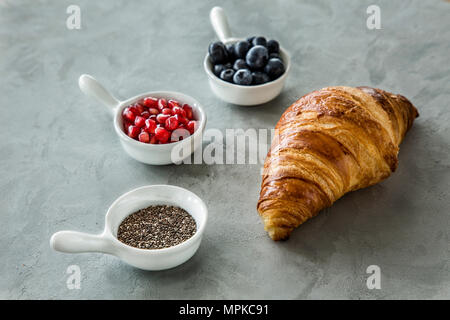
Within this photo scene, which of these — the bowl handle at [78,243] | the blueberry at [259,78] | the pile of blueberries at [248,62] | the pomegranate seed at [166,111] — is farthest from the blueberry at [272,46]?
the bowl handle at [78,243]

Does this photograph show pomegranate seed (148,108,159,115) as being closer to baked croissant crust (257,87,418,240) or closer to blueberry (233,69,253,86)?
blueberry (233,69,253,86)

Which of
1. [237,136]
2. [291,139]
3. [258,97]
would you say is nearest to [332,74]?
[258,97]

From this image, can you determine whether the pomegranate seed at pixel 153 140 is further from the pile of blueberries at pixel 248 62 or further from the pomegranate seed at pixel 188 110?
the pile of blueberries at pixel 248 62

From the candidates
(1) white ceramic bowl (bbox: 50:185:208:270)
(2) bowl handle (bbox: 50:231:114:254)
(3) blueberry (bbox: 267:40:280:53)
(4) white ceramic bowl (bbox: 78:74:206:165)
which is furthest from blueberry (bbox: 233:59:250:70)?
(2) bowl handle (bbox: 50:231:114:254)

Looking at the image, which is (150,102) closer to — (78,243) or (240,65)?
(240,65)

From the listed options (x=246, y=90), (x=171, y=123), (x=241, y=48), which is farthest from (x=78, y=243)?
(x=241, y=48)

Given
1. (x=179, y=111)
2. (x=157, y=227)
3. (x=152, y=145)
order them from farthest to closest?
(x=179, y=111)
(x=152, y=145)
(x=157, y=227)

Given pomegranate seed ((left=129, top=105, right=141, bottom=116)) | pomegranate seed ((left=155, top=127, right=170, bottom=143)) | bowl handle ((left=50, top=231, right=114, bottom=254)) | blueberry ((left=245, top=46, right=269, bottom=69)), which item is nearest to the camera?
bowl handle ((left=50, top=231, right=114, bottom=254))
